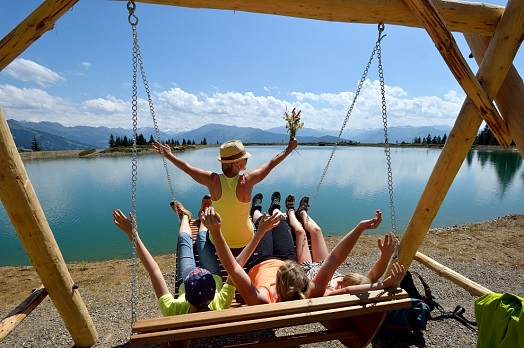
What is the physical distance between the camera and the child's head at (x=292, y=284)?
2.05m

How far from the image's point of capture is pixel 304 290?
2.10 meters

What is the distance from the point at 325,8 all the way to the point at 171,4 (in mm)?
1278

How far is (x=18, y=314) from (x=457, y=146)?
4248mm

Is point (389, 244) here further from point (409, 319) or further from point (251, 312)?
point (409, 319)

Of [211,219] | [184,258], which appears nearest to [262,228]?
[211,219]

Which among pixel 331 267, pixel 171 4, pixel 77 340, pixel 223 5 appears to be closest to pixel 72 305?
pixel 77 340

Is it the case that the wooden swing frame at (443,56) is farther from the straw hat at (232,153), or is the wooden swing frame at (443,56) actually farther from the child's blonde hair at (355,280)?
the straw hat at (232,153)

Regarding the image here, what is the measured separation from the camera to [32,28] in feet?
7.70

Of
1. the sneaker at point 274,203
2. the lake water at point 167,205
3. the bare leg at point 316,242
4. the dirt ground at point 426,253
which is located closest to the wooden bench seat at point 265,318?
the bare leg at point 316,242

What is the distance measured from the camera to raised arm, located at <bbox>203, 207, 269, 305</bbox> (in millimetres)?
1754

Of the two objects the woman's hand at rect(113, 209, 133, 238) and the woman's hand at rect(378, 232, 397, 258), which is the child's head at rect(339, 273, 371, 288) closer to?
the woman's hand at rect(378, 232, 397, 258)

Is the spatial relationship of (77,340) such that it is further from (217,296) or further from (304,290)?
(304,290)

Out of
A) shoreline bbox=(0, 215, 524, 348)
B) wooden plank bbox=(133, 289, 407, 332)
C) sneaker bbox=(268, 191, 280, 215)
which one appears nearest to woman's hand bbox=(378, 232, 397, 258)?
wooden plank bbox=(133, 289, 407, 332)

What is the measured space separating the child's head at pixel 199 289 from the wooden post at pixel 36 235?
173 cm
